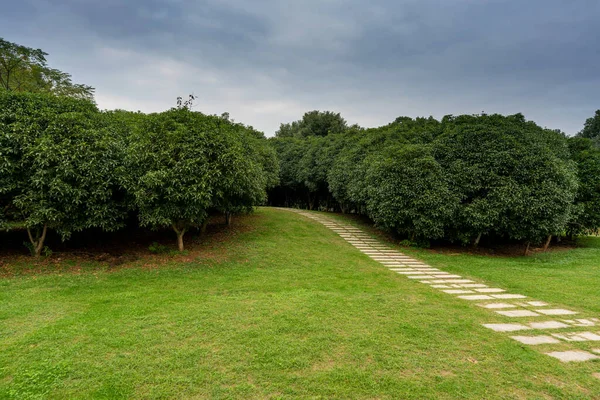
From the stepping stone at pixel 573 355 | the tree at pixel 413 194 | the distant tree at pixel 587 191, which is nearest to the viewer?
the stepping stone at pixel 573 355

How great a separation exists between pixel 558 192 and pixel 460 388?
10.8 m

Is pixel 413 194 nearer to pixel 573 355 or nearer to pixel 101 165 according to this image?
pixel 573 355

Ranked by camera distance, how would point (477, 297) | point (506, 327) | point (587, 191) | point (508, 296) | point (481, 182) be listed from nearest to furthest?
point (506, 327) → point (477, 297) → point (508, 296) → point (481, 182) → point (587, 191)

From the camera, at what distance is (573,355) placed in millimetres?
3869

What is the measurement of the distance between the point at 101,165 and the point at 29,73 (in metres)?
12.9

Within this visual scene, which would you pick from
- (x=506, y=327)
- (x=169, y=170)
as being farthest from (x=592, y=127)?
(x=169, y=170)

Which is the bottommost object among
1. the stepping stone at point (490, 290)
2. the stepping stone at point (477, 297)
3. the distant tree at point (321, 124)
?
the stepping stone at point (477, 297)

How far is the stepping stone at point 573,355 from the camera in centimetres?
375

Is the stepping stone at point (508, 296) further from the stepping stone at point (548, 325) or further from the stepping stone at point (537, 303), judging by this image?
the stepping stone at point (548, 325)

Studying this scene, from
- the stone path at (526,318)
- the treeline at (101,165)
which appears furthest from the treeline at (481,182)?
the treeline at (101,165)

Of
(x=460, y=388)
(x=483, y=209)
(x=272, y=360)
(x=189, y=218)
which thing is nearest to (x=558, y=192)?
(x=483, y=209)

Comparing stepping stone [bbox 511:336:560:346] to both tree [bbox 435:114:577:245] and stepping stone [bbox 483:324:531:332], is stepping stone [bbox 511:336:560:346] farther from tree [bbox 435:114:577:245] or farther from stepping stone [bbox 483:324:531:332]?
tree [bbox 435:114:577:245]

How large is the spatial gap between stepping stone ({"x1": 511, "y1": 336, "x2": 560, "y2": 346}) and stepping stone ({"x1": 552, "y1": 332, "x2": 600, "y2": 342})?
20 cm

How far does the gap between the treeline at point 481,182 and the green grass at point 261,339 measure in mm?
3139
